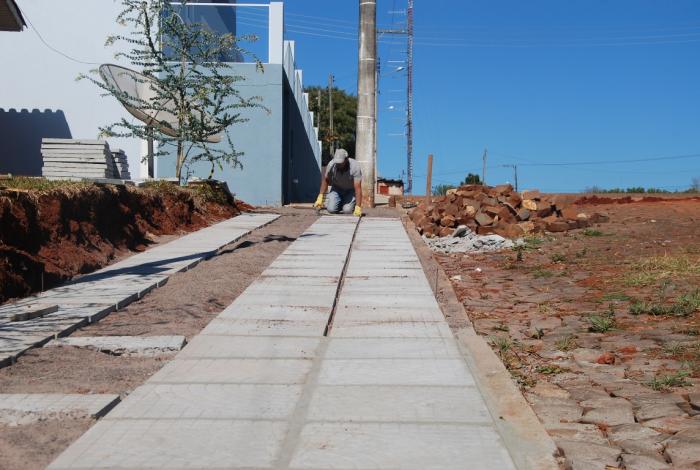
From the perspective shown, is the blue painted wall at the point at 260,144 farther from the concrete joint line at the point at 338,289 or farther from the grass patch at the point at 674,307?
the grass patch at the point at 674,307

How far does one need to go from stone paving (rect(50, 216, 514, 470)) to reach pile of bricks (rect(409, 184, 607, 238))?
7146 mm

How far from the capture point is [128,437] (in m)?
3.42

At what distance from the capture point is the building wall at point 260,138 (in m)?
19.7

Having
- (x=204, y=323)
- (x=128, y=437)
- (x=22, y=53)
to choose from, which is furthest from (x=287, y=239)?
(x=22, y=53)

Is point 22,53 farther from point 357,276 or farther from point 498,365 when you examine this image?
point 498,365

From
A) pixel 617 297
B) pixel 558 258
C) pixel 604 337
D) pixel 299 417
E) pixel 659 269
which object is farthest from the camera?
pixel 558 258

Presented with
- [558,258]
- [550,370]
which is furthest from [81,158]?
[550,370]

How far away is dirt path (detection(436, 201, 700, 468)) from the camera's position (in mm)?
3721

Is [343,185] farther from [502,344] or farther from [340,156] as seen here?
[502,344]

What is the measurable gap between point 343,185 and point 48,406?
12336mm

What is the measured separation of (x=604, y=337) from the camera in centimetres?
567

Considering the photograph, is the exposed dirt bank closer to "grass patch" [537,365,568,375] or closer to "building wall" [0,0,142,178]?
"grass patch" [537,365,568,375]

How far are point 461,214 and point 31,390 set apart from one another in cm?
1073

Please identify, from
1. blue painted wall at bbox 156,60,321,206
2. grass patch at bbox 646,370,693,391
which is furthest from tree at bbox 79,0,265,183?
grass patch at bbox 646,370,693,391
